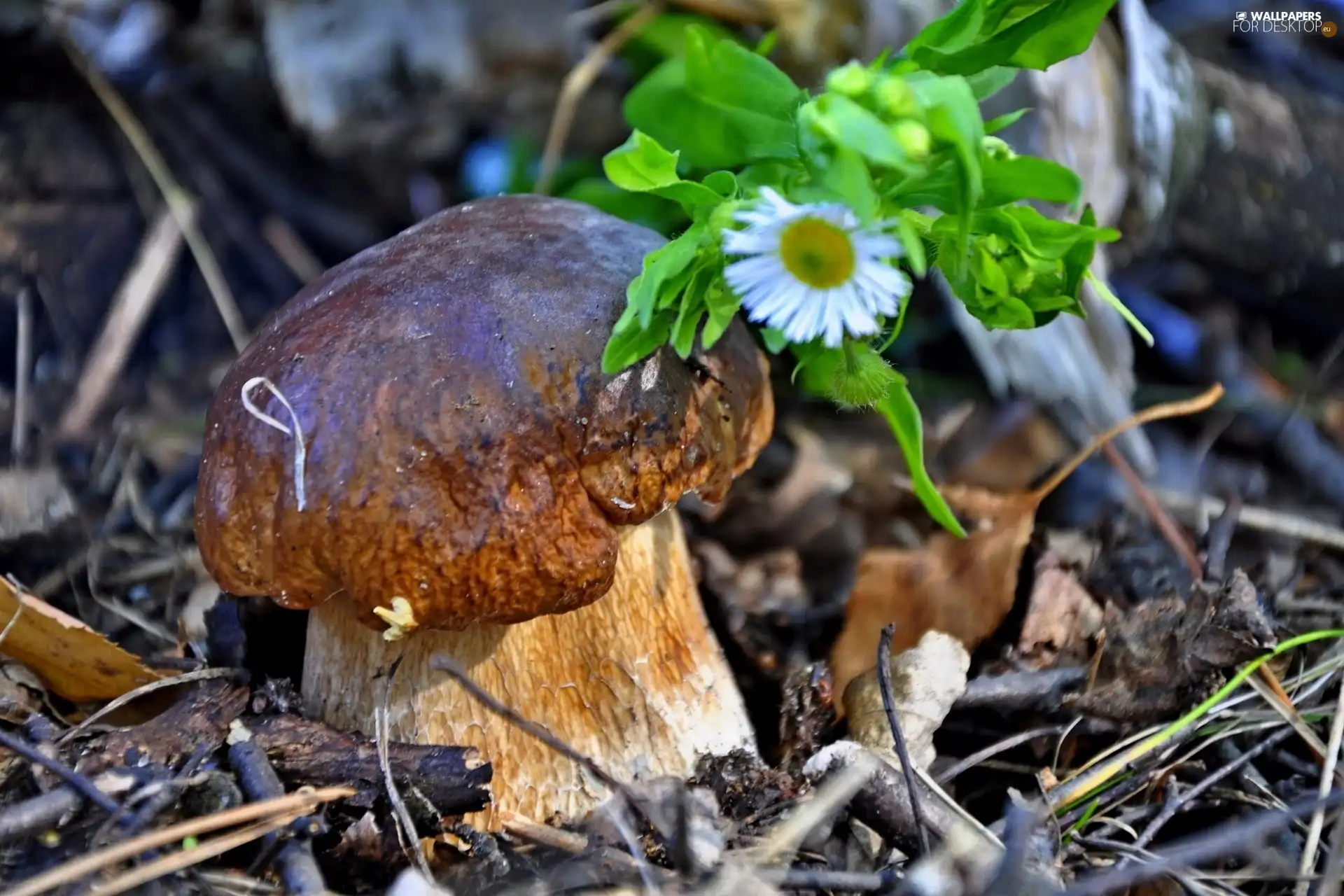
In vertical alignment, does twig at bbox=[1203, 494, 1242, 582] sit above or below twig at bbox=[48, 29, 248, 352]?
below

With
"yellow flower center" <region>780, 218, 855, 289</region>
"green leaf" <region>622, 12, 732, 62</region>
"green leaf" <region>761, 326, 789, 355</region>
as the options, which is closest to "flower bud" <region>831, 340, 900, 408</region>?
"green leaf" <region>761, 326, 789, 355</region>

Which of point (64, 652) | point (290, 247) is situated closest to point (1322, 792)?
point (64, 652)

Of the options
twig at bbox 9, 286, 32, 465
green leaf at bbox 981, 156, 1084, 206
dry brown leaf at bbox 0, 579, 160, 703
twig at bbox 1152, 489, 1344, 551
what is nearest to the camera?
green leaf at bbox 981, 156, 1084, 206

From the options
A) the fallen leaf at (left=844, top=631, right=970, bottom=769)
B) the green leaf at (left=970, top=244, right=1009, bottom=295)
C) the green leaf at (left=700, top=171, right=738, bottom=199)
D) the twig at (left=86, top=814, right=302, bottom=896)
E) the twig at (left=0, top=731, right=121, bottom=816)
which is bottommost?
the fallen leaf at (left=844, top=631, right=970, bottom=769)

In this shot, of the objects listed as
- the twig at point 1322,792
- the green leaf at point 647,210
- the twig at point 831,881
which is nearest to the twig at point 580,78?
the green leaf at point 647,210

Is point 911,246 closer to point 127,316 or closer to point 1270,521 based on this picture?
point 1270,521

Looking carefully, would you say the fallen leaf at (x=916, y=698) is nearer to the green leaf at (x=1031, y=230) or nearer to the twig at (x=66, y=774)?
the green leaf at (x=1031, y=230)

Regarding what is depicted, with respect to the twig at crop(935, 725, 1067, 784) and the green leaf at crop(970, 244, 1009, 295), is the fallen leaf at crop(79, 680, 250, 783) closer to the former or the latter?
the twig at crop(935, 725, 1067, 784)
